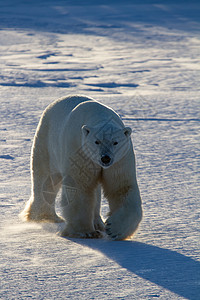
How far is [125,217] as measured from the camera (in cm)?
321

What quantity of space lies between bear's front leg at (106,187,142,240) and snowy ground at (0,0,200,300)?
0.07 meters

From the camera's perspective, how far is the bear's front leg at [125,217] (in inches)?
126

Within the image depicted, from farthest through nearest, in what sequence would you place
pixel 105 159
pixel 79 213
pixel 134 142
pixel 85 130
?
pixel 134 142 → pixel 79 213 → pixel 85 130 → pixel 105 159

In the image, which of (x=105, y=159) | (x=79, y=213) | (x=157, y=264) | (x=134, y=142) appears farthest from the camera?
(x=134, y=142)

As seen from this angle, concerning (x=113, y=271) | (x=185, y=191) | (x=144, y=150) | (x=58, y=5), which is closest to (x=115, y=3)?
(x=58, y=5)

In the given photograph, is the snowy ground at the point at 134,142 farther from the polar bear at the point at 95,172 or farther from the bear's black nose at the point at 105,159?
the bear's black nose at the point at 105,159

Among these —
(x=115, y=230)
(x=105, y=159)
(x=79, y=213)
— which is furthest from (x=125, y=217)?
(x=105, y=159)

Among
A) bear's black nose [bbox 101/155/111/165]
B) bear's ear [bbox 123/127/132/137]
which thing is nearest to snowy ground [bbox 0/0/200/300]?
bear's black nose [bbox 101/155/111/165]

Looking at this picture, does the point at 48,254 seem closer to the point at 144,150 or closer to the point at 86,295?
the point at 86,295

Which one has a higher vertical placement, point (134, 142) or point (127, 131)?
point (127, 131)

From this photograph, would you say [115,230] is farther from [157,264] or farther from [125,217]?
[157,264]

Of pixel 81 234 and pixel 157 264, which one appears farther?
A: pixel 81 234

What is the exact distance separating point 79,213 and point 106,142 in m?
0.51

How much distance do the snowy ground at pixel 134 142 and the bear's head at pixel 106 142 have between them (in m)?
0.49
